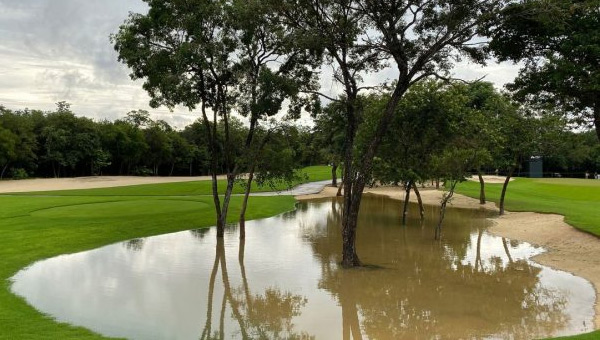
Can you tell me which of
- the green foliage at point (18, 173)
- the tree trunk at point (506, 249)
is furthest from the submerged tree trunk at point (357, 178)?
the green foliage at point (18, 173)

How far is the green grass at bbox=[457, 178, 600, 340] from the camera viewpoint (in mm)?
30545

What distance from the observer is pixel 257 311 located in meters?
15.0

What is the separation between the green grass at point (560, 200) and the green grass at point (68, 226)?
22.7 meters

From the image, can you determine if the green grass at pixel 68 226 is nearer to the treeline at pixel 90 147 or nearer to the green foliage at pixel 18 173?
the treeline at pixel 90 147

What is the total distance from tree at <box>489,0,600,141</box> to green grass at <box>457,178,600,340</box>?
918 cm

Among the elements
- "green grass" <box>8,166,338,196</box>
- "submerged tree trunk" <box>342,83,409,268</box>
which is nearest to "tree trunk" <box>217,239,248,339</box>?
"submerged tree trunk" <box>342,83,409,268</box>

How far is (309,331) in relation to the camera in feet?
43.5

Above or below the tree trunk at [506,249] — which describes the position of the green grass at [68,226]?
above

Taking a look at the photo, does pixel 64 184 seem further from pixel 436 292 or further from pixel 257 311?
pixel 436 292

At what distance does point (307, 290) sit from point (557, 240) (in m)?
17.7

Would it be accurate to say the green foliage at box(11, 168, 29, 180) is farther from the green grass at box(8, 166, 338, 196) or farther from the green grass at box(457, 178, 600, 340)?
the green grass at box(457, 178, 600, 340)

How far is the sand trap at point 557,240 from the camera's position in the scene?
67.4 feet

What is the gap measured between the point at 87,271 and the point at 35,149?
68826 millimetres

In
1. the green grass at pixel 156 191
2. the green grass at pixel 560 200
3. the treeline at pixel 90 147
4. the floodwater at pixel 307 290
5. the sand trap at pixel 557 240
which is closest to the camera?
the floodwater at pixel 307 290
